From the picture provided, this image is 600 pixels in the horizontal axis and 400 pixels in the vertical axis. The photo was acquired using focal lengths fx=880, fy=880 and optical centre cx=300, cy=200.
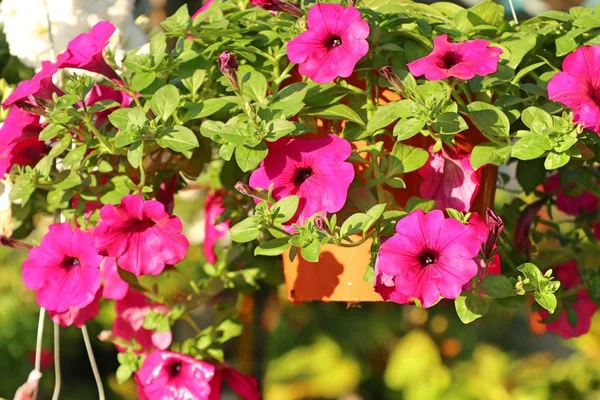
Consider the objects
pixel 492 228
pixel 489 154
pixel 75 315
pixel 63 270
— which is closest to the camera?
pixel 492 228

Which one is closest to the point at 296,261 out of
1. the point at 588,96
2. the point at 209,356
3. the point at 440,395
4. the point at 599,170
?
the point at 209,356

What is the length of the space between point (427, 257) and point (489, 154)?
14 centimetres

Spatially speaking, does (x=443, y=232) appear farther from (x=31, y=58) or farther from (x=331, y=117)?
(x=31, y=58)

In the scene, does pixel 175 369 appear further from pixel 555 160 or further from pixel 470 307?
pixel 555 160

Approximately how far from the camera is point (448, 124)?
847 mm

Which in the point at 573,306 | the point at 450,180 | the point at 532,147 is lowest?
the point at 573,306

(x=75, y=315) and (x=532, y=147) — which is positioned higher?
(x=532, y=147)

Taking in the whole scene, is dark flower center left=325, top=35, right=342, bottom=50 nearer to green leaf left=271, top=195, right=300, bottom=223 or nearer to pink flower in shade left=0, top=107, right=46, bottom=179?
green leaf left=271, top=195, right=300, bottom=223

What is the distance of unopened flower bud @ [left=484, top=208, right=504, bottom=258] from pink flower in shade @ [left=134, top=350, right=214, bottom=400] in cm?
43

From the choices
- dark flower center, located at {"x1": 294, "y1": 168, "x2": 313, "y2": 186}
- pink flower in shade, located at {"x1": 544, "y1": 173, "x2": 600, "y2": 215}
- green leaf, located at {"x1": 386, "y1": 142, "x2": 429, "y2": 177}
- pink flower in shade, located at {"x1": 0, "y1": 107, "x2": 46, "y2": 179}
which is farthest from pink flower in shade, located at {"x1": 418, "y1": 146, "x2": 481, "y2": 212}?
pink flower in shade, located at {"x1": 0, "y1": 107, "x2": 46, "y2": 179}

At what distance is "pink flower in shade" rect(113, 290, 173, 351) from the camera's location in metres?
1.21

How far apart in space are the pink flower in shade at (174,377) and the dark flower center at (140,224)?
0.25 metres

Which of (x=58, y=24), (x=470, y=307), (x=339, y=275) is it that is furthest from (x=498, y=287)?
(x=58, y=24)

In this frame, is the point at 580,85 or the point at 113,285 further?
the point at 113,285
